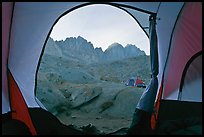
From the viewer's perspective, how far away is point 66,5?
131 inches

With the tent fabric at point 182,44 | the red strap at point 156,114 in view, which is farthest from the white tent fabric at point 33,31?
the red strap at point 156,114

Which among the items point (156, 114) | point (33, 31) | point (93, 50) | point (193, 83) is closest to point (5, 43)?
point (33, 31)

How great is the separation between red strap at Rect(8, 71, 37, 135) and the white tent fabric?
0.26 ft

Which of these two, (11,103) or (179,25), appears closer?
(11,103)

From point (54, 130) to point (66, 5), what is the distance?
1.59m

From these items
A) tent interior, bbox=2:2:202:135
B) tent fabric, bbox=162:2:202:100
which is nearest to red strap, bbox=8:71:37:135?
tent interior, bbox=2:2:202:135

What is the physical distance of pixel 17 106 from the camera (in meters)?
2.87

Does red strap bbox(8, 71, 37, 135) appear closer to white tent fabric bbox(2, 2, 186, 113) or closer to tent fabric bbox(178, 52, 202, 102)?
white tent fabric bbox(2, 2, 186, 113)

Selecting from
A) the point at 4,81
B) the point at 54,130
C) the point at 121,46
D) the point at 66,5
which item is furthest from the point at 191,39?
the point at 121,46

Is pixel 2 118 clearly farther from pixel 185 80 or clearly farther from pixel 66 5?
pixel 185 80

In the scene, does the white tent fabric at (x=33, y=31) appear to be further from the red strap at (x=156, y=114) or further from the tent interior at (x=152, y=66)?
the red strap at (x=156, y=114)

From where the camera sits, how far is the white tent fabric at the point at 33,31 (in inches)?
117

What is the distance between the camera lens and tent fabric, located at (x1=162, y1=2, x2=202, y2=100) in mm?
2894

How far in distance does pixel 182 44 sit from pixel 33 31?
1.85 m
